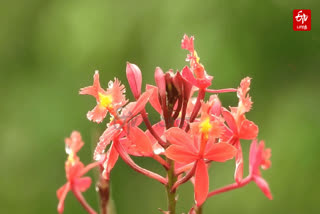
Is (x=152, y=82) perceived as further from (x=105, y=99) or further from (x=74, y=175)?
(x=105, y=99)

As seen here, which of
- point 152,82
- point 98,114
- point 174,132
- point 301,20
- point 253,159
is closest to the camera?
point 174,132

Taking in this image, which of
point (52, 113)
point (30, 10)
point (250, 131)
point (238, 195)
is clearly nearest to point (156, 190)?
point (238, 195)

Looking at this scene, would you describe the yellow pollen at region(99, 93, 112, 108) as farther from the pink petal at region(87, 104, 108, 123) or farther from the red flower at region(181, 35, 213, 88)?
the red flower at region(181, 35, 213, 88)

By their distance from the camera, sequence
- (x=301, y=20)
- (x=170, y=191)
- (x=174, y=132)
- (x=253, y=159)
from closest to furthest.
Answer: (x=174, y=132)
(x=170, y=191)
(x=253, y=159)
(x=301, y=20)

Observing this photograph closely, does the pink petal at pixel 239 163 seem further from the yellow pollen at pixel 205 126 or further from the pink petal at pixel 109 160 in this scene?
the pink petal at pixel 109 160

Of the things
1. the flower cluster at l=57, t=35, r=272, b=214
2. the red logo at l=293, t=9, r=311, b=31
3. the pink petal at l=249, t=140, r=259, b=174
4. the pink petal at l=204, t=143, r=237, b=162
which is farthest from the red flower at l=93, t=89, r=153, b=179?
the red logo at l=293, t=9, r=311, b=31

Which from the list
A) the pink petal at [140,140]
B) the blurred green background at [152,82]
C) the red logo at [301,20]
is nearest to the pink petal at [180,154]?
the pink petal at [140,140]

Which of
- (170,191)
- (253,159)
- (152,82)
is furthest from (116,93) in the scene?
(152,82)
